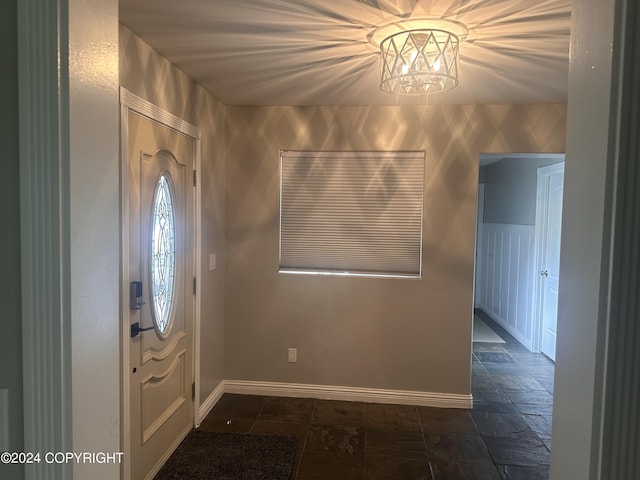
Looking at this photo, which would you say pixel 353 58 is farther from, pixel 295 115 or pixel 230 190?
pixel 230 190

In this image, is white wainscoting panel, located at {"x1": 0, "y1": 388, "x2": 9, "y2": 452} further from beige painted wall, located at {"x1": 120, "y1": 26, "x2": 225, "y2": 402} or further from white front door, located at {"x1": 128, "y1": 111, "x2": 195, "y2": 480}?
beige painted wall, located at {"x1": 120, "y1": 26, "x2": 225, "y2": 402}

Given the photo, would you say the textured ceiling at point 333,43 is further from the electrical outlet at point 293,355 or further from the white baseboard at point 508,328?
the white baseboard at point 508,328

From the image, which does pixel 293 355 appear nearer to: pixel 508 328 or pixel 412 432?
pixel 412 432

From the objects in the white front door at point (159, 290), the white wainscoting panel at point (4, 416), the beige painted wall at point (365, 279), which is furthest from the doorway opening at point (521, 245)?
the white wainscoting panel at point (4, 416)

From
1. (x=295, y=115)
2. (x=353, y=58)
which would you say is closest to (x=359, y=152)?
(x=295, y=115)

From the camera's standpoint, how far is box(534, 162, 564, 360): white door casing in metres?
4.52

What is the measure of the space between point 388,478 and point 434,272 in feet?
5.29

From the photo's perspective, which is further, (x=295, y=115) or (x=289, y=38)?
(x=295, y=115)

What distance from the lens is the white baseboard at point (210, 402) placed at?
10.2 ft

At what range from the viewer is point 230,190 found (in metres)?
3.52

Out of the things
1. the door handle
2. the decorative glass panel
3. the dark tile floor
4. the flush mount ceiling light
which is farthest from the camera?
the dark tile floor

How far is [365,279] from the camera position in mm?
3465

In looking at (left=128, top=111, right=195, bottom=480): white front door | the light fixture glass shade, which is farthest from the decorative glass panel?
the light fixture glass shade

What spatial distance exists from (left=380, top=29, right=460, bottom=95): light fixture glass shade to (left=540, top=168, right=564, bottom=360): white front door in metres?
3.11
